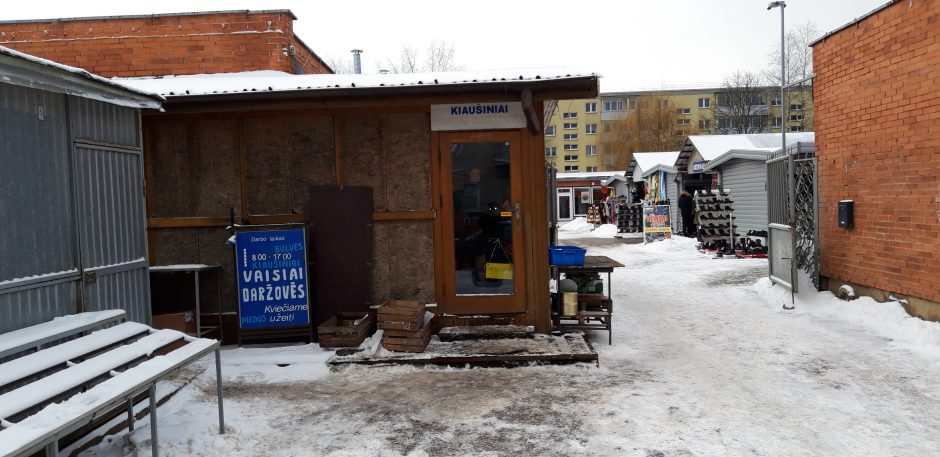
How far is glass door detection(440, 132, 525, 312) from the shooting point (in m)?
7.32

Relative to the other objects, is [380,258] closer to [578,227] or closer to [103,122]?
[103,122]

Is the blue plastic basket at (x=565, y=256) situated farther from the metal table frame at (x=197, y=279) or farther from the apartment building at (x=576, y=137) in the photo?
the apartment building at (x=576, y=137)

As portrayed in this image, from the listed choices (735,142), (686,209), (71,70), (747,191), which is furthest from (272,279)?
(735,142)

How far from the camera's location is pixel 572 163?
68188 mm

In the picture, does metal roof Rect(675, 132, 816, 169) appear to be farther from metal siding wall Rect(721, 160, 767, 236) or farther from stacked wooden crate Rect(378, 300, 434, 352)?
stacked wooden crate Rect(378, 300, 434, 352)

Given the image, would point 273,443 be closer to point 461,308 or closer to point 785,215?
point 461,308

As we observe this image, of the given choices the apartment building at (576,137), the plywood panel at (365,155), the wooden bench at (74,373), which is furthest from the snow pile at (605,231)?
the apartment building at (576,137)

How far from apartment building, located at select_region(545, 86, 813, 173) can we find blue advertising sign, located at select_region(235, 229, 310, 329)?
2551cm

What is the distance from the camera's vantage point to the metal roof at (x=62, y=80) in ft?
12.3

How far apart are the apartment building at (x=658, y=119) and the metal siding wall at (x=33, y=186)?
28.2 m

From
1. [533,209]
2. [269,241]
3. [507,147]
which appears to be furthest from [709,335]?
[269,241]

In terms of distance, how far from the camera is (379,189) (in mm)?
7457

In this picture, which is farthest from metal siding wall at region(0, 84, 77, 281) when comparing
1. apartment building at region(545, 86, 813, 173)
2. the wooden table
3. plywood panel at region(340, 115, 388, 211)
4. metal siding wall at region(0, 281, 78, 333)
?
apartment building at region(545, 86, 813, 173)

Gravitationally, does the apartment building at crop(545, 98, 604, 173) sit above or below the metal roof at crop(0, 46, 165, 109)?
above
